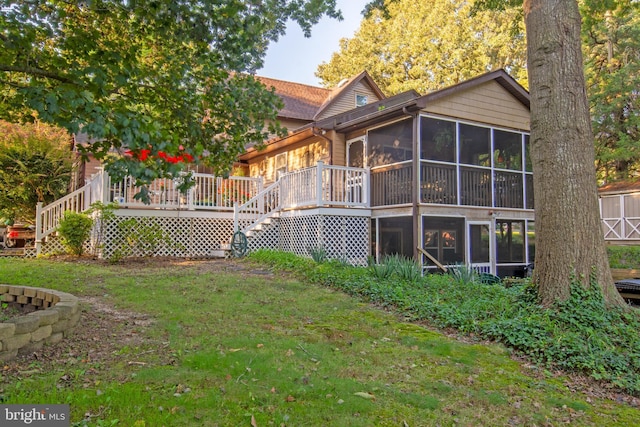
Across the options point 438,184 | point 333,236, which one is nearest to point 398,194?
point 438,184

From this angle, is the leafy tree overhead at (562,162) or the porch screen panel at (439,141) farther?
the porch screen panel at (439,141)

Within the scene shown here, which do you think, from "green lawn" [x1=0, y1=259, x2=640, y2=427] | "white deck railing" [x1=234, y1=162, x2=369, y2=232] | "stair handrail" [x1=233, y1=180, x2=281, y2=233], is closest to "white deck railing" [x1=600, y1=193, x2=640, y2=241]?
"white deck railing" [x1=234, y1=162, x2=369, y2=232]

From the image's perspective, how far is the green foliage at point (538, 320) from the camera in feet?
14.1

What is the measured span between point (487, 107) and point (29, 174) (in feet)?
49.0

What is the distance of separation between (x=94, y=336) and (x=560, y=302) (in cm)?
546

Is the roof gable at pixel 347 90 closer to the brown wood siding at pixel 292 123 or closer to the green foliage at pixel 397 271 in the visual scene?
the brown wood siding at pixel 292 123

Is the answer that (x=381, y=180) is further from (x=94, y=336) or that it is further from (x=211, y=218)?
(x=94, y=336)

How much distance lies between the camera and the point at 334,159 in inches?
537

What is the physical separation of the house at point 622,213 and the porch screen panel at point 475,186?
427 inches

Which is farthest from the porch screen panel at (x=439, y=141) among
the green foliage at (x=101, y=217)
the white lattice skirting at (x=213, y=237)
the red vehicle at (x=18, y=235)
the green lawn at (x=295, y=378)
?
the red vehicle at (x=18, y=235)

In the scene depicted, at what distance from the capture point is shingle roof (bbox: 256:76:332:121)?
2030 centimetres

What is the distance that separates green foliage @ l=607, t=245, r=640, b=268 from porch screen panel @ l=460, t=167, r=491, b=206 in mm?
7430

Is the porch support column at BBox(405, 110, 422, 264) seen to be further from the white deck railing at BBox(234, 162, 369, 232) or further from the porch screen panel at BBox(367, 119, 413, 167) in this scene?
the white deck railing at BBox(234, 162, 369, 232)

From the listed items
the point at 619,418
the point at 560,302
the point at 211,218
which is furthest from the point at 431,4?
the point at 619,418
